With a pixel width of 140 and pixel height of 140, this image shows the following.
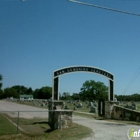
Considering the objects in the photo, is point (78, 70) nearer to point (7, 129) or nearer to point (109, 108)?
point (109, 108)

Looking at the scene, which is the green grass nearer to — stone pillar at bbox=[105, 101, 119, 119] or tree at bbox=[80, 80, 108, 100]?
stone pillar at bbox=[105, 101, 119, 119]

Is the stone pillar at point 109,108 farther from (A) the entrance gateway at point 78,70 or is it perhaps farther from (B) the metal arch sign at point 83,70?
(B) the metal arch sign at point 83,70

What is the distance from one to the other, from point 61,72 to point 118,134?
8046 mm

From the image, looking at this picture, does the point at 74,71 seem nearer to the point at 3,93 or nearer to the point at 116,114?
the point at 116,114

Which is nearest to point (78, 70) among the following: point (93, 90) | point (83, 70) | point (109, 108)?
point (83, 70)

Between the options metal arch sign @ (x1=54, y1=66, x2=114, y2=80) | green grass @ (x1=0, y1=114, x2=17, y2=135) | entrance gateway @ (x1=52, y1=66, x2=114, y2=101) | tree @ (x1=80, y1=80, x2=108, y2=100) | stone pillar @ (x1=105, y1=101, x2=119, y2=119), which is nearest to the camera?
green grass @ (x1=0, y1=114, x2=17, y2=135)

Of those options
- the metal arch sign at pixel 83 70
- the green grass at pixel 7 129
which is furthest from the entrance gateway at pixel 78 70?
the green grass at pixel 7 129

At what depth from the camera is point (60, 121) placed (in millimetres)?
12703

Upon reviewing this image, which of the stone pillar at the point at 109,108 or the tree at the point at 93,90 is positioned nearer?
the stone pillar at the point at 109,108

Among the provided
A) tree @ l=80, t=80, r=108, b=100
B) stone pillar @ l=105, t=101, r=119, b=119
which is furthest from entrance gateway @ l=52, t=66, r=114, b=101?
tree @ l=80, t=80, r=108, b=100

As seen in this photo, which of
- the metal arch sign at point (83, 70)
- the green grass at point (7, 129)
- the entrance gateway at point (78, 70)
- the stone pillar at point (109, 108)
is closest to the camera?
the green grass at point (7, 129)

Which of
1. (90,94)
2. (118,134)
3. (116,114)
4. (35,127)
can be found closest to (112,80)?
(116,114)

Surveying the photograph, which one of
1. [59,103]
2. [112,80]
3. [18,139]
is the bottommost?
[18,139]

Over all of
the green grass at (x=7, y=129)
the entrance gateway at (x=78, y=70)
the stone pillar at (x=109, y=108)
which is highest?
the entrance gateway at (x=78, y=70)
